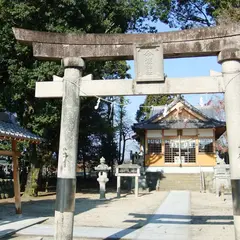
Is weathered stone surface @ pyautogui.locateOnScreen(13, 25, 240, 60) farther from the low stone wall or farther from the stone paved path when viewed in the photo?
the low stone wall

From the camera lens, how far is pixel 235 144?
6.50 m

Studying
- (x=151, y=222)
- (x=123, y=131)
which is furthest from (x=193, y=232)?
Result: (x=123, y=131)

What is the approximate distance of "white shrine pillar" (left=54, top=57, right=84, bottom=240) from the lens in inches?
262

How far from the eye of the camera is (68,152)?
6.89 meters

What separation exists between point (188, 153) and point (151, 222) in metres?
20.5

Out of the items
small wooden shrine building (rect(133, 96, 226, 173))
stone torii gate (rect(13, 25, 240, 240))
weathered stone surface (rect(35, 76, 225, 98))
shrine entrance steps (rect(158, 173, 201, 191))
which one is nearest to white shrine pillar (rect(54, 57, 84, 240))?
stone torii gate (rect(13, 25, 240, 240))

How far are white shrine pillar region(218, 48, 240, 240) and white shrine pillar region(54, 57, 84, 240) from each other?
9.88 ft

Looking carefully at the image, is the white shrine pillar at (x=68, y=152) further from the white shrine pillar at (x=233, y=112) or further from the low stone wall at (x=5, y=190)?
the low stone wall at (x=5, y=190)

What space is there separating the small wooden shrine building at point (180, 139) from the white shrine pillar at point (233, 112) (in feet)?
72.7

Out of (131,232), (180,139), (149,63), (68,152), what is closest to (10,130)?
(68,152)

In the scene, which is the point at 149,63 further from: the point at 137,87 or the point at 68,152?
the point at 68,152

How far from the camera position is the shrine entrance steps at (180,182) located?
26967 mm

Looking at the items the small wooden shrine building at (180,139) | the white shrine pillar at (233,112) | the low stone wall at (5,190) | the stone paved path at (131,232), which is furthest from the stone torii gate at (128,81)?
the small wooden shrine building at (180,139)

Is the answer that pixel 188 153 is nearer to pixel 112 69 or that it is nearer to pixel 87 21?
pixel 112 69
